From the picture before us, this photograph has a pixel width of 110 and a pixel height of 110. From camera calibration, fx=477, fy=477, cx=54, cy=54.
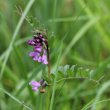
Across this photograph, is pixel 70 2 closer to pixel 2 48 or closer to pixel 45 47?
pixel 2 48

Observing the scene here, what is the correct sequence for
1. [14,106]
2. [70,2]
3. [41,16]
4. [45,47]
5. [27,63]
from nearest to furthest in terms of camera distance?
[45,47] → [14,106] → [27,63] → [41,16] → [70,2]

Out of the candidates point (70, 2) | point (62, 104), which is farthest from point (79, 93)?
point (70, 2)

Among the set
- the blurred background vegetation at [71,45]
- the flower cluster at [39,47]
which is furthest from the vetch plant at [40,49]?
the blurred background vegetation at [71,45]

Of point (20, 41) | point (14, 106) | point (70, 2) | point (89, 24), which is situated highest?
point (70, 2)

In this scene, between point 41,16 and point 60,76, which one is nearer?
point 60,76

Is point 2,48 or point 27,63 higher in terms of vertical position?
point 2,48

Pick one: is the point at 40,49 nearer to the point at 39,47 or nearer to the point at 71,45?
the point at 39,47

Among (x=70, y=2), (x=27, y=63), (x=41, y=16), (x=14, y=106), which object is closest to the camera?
(x=14, y=106)

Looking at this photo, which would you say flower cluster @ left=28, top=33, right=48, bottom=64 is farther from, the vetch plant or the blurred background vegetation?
the blurred background vegetation

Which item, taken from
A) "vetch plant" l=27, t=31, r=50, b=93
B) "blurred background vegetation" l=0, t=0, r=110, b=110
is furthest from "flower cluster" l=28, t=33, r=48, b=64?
"blurred background vegetation" l=0, t=0, r=110, b=110
